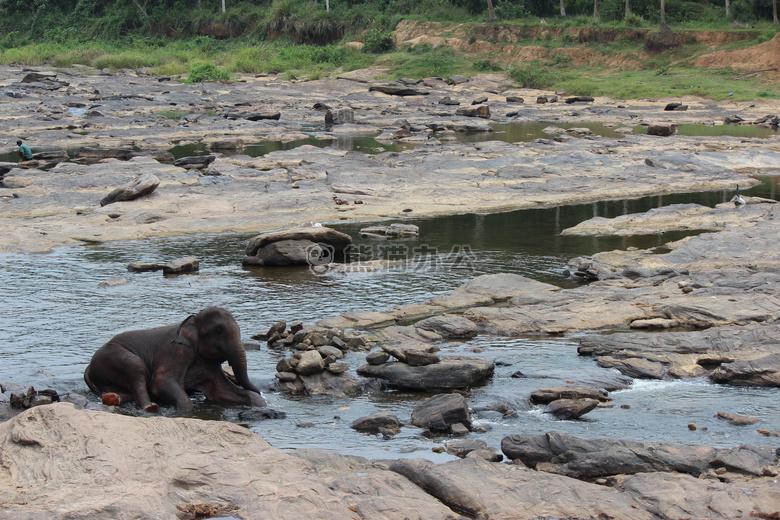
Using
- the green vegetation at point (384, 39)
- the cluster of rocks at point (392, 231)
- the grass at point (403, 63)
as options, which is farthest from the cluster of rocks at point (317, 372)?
the green vegetation at point (384, 39)

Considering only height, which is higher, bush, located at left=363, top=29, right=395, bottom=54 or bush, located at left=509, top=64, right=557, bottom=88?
bush, located at left=363, top=29, right=395, bottom=54

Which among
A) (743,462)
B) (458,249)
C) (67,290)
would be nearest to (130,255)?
(67,290)

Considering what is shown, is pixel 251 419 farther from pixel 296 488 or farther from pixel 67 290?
pixel 67 290

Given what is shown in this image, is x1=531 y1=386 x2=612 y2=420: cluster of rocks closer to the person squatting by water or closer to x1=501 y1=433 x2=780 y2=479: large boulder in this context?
x1=501 y1=433 x2=780 y2=479: large boulder

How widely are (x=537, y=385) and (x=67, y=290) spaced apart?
7206mm

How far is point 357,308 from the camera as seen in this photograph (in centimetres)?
1073

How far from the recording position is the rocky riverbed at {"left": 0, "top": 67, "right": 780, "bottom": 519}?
5.21m

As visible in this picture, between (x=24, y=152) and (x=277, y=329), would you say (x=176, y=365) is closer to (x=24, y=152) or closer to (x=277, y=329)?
(x=277, y=329)

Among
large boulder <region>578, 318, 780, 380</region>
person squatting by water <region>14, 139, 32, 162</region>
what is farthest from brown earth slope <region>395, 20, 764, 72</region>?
large boulder <region>578, 318, 780, 380</region>

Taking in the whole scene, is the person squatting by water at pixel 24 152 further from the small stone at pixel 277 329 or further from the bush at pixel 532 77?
the bush at pixel 532 77

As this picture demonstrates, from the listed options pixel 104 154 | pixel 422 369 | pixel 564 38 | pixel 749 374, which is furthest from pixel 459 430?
pixel 564 38

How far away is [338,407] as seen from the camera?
7.55 m

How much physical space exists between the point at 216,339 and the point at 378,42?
48618 mm

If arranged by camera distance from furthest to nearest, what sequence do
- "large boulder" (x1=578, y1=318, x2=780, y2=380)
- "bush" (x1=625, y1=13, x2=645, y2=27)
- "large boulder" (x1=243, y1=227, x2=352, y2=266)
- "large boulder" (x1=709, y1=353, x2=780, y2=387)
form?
"bush" (x1=625, y1=13, x2=645, y2=27), "large boulder" (x1=243, y1=227, x2=352, y2=266), "large boulder" (x1=578, y1=318, x2=780, y2=380), "large boulder" (x1=709, y1=353, x2=780, y2=387)
